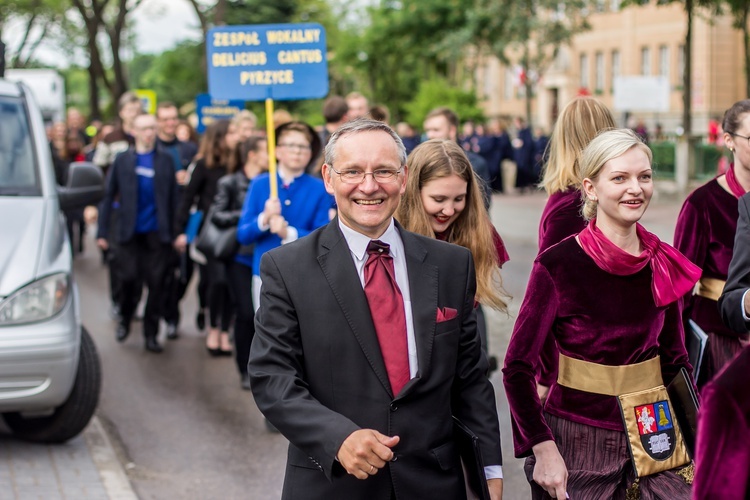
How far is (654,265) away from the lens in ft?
12.9

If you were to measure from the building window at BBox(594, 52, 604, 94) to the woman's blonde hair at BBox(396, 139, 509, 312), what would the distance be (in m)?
55.2

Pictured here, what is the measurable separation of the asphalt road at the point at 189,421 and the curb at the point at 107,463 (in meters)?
0.09

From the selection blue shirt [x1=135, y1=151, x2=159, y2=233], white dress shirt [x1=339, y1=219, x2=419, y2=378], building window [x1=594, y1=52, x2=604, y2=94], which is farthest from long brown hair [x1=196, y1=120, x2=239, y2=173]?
building window [x1=594, y1=52, x2=604, y2=94]

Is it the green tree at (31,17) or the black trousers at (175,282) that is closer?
the black trousers at (175,282)

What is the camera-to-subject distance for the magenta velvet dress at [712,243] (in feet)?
16.8

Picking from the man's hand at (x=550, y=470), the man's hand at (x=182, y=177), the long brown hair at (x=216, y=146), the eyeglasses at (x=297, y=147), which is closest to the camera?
the man's hand at (x=550, y=470)

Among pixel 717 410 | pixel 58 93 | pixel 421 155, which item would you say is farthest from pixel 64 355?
pixel 58 93

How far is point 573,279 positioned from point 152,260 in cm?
741

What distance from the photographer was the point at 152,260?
10828 millimetres

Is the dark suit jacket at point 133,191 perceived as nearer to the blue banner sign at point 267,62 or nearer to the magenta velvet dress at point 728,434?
the blue banner sign at point 267,62

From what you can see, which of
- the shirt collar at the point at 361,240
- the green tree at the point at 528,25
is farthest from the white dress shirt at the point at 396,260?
the green tree at the point at 528,25

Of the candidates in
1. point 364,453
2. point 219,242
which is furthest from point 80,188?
point 364,453

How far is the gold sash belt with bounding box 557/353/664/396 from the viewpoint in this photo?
3.89 meters

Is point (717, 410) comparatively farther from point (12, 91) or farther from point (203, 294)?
point (203, 294)
